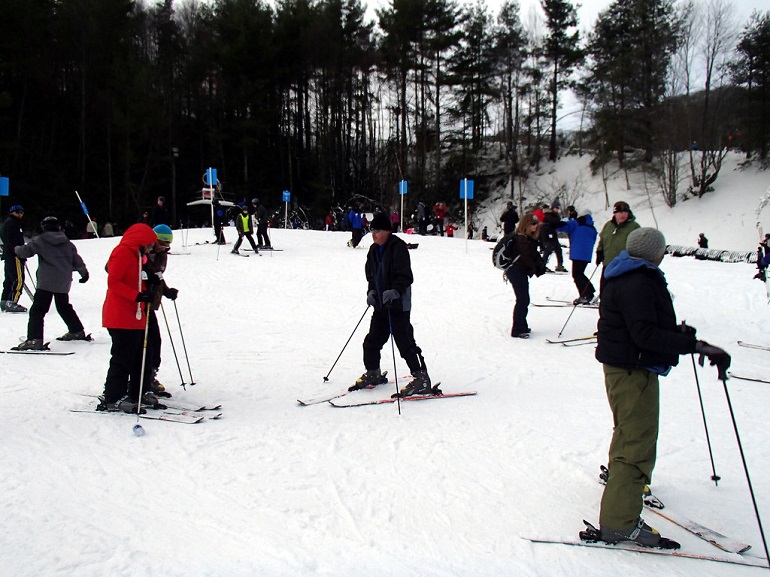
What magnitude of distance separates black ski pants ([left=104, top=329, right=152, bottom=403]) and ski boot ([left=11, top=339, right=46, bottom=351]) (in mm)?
3049

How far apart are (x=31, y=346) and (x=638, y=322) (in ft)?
24.1

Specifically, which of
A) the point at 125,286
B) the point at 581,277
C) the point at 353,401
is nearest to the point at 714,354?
the point at 353,401

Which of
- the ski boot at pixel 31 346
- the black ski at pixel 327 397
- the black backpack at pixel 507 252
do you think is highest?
the black backpack at pixel 507 252

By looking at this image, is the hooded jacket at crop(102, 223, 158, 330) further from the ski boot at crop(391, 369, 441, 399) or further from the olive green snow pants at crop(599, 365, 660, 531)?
the olive green snow pants at crop(599, 365, 660, 531)

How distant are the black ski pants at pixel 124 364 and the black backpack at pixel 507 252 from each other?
466 centimetres

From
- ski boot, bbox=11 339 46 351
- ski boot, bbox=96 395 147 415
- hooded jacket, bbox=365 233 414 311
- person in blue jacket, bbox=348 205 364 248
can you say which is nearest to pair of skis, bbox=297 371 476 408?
hooded jacket, bbox=365 233 414 311

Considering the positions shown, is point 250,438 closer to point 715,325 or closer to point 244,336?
point 244,336

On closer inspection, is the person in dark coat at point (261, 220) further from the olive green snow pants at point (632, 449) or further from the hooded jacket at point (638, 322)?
the olive green snow pants at point (632, 449)

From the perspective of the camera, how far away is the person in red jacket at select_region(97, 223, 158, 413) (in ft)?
16.9

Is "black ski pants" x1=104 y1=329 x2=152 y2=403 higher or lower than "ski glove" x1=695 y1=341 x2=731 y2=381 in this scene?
lower

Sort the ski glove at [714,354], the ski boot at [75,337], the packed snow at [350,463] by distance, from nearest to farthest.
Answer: the ski glove at [714,354] → the packed snow at [350,463] → the ski boot at [75,337]

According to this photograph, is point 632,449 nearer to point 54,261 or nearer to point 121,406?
point 121,406

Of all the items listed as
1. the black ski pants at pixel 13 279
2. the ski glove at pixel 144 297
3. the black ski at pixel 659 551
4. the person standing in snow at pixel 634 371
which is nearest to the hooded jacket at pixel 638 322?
the person standing in snow at pixel 634 371

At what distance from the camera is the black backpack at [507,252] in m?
8.20
